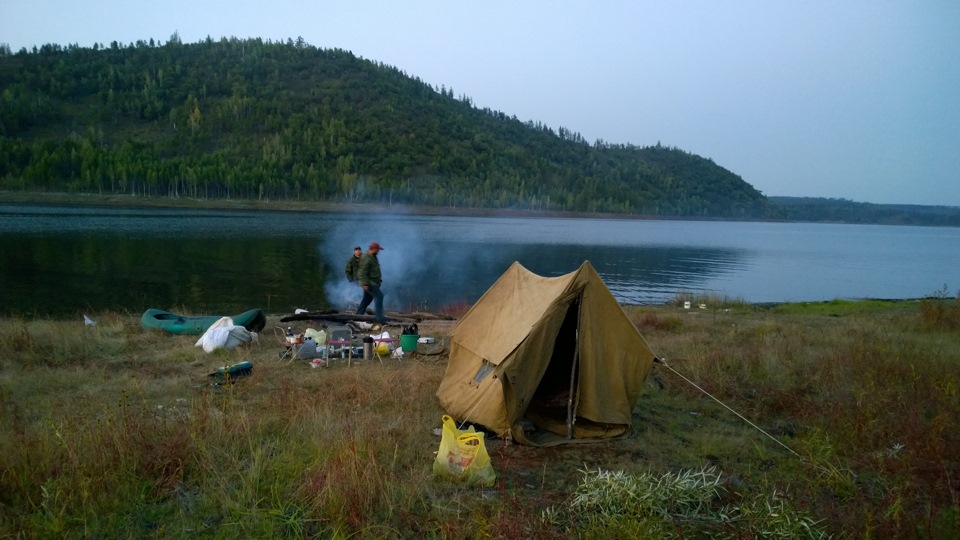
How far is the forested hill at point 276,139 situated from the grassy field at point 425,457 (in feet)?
292

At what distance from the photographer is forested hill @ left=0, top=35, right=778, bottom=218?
9006cm

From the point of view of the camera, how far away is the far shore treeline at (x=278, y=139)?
89812mm

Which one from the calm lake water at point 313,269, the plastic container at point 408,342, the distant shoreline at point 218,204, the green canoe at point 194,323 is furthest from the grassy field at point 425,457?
the distant shoreline at point 218,204

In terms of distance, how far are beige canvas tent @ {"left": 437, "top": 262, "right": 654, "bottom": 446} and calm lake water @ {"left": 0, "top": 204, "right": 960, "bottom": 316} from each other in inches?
550

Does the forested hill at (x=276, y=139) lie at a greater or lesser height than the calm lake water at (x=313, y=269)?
greater

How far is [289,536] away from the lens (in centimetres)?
422

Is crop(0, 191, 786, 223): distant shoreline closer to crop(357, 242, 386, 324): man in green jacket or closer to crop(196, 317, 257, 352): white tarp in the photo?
crop(357, 242, 386, 324): man in green jacket

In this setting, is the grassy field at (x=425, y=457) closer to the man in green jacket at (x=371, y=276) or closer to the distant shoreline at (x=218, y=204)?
the man in green jacket at (x=371, y=276)

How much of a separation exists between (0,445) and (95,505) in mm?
1330

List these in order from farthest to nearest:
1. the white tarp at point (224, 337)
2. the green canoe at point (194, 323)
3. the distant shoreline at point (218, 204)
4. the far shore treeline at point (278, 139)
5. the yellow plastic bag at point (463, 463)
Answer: the far shore treeline at point (278, 139) < the distant shoreline at point (218, 204) < the green canoe at point (194, 323) < the white tarp at point (224, 337) < the yellow plastic bag at point (463, 463)

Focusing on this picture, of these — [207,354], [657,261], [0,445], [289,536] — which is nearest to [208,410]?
[0,445]

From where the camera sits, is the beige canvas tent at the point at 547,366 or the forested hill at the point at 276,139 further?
the forested hill at the point at 276,139

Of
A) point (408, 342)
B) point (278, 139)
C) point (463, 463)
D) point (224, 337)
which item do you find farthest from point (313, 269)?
point (278, 139)

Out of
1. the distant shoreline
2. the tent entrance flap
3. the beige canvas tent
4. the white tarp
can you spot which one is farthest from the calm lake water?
the distant shoreline
